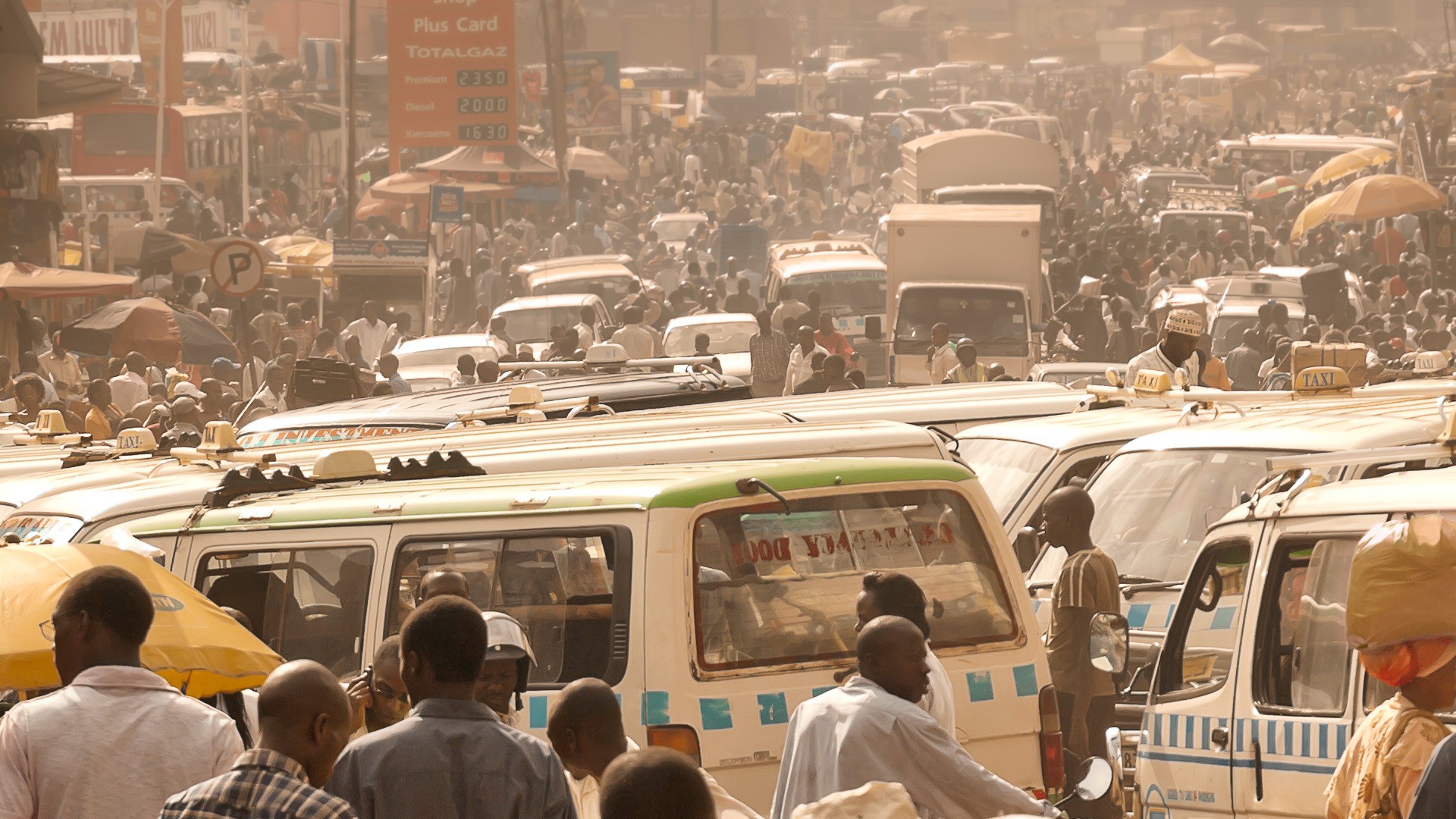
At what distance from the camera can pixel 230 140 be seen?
4731 cm

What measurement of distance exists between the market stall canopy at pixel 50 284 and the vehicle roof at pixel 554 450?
1119cm

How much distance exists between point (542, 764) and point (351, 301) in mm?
21623

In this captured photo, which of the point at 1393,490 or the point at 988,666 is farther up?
the point at 1393,490

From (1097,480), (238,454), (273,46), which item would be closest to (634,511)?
(238,454)

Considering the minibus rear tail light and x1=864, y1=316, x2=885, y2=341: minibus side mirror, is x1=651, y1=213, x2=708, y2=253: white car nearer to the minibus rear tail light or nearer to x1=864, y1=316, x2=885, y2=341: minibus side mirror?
x1=864, y1=316, x2=885, y2=341: minibus side mirror

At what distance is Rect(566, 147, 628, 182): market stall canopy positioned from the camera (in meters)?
42.6

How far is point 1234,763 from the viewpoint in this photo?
561cm

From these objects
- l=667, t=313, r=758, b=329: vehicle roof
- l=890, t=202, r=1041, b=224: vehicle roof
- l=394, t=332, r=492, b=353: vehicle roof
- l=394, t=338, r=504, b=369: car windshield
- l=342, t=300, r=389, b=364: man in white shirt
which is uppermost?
l=890, t=202, r=1041, b=224: vehicle roof

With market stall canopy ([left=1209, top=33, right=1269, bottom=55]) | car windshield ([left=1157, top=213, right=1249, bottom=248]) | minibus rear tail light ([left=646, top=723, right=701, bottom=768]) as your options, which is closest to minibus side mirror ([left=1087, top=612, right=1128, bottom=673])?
minibus rear tail light ([left=646, top=723, right=701, bottom=768])

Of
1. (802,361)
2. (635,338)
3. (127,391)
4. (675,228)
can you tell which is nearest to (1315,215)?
(675,228)

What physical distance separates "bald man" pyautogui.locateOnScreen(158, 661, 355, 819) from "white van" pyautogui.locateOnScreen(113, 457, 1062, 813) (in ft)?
5.93

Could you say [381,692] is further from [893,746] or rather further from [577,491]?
[893,746]

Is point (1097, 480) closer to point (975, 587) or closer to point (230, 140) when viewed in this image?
point (975, 587)

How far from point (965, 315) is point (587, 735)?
52.2 feet
